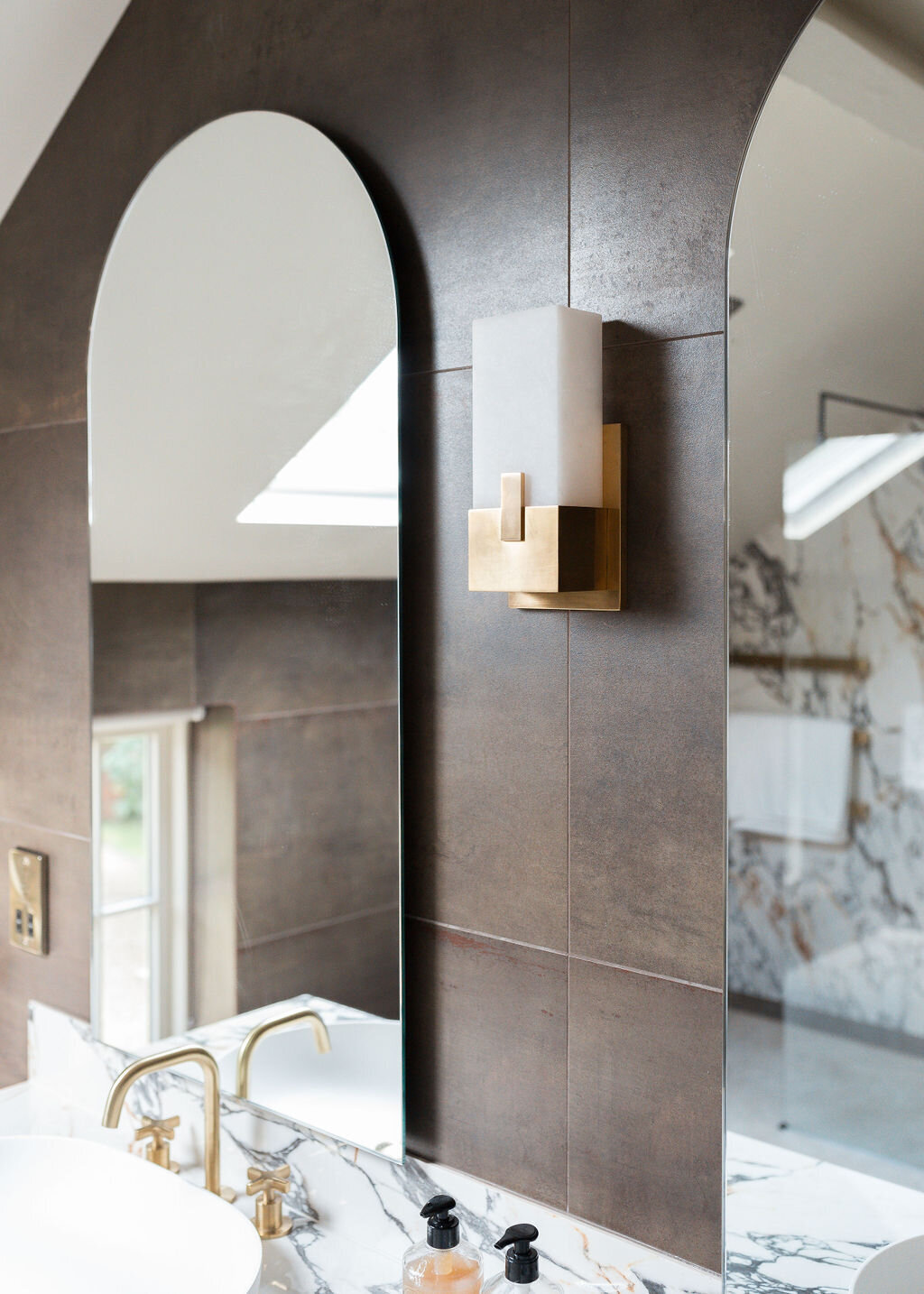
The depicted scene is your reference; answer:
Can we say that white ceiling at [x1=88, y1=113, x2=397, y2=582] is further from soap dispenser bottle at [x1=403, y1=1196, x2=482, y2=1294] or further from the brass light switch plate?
soap dispenser bottle at [x1=403, y1=1196, x2=482, y2=1294]

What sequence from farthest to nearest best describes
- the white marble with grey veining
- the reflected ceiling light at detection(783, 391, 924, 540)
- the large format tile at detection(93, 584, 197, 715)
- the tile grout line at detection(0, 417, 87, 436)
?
the tile grout line at detection(0, 417, 87, 436), the large format tile at detection(93, 584, 197, 715), the white marble with grey veining, the reflected ceiling light at detection(783, 391, 924, 540)

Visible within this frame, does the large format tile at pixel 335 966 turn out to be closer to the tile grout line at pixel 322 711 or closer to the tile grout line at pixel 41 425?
the tile grout line at pixel 322 711

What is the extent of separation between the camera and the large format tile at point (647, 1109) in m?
1.11

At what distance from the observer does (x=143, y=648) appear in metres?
1.69

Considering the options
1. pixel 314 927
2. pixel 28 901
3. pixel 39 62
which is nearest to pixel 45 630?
pixel 28 901

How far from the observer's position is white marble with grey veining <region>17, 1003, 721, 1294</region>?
3.87 feet

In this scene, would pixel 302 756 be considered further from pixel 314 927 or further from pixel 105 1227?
pixel 105 1227

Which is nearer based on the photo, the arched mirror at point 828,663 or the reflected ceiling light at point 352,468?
the arched mirror at point 828,663

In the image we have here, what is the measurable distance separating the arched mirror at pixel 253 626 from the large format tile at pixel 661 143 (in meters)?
0.28

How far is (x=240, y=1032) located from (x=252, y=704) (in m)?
0.44

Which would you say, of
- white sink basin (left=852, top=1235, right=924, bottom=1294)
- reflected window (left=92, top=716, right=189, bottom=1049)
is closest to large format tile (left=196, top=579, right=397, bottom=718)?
reflected window (left=92, top=716, right=189, bottom=1049)

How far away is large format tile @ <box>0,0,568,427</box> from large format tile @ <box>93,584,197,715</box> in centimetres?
35

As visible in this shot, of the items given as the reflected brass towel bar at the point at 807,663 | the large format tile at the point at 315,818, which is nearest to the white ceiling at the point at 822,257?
the reflected brass towel bar at the point at 807,663

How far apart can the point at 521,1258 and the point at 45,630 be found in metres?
1.24
